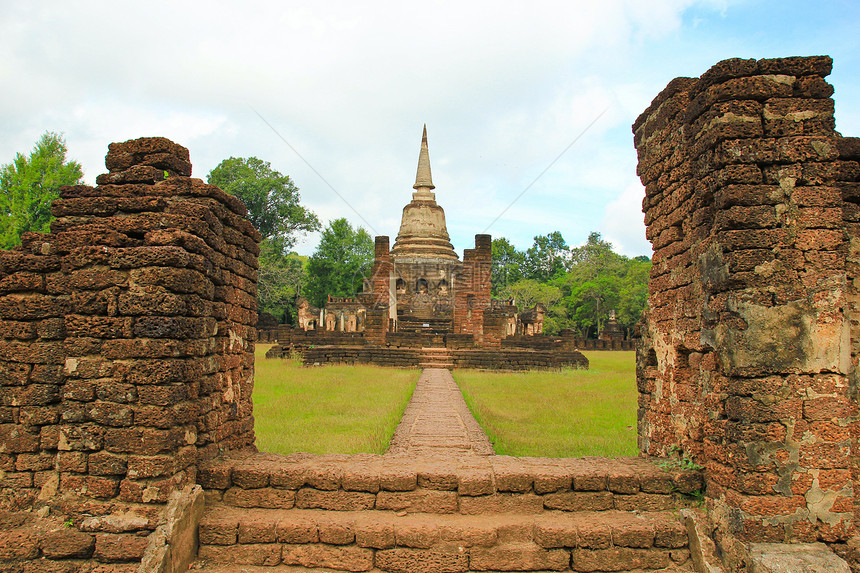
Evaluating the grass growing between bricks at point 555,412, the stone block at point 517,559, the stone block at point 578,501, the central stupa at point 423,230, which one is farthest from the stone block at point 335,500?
the central stupa at point 423,230

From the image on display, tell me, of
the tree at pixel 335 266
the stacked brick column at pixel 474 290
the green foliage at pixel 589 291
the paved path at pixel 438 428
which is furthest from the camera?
the tree at pixel 335 266

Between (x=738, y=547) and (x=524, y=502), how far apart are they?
1.26 metres

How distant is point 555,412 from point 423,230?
2607cm

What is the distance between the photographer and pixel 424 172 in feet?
117

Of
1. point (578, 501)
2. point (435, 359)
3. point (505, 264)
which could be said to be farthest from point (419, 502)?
point (505, 264)

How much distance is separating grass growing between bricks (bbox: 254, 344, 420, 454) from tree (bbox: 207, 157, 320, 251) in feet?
103

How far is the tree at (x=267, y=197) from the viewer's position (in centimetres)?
4222

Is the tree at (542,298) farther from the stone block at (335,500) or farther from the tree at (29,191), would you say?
the stone block at (335,500)

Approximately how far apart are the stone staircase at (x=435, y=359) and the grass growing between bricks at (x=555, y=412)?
86.9 inches

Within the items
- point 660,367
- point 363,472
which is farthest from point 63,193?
point 660,367

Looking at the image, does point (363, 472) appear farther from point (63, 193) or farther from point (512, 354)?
point (512, 354)

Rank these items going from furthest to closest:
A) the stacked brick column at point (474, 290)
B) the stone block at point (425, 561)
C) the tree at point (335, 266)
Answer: the tree at point (335, 266)
the stacked brick column at point (474, 290)
the stone block at point (425, 561)

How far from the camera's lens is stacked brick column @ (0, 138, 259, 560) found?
11.3ft

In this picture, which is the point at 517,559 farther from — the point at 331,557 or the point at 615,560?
the point at 331,557
